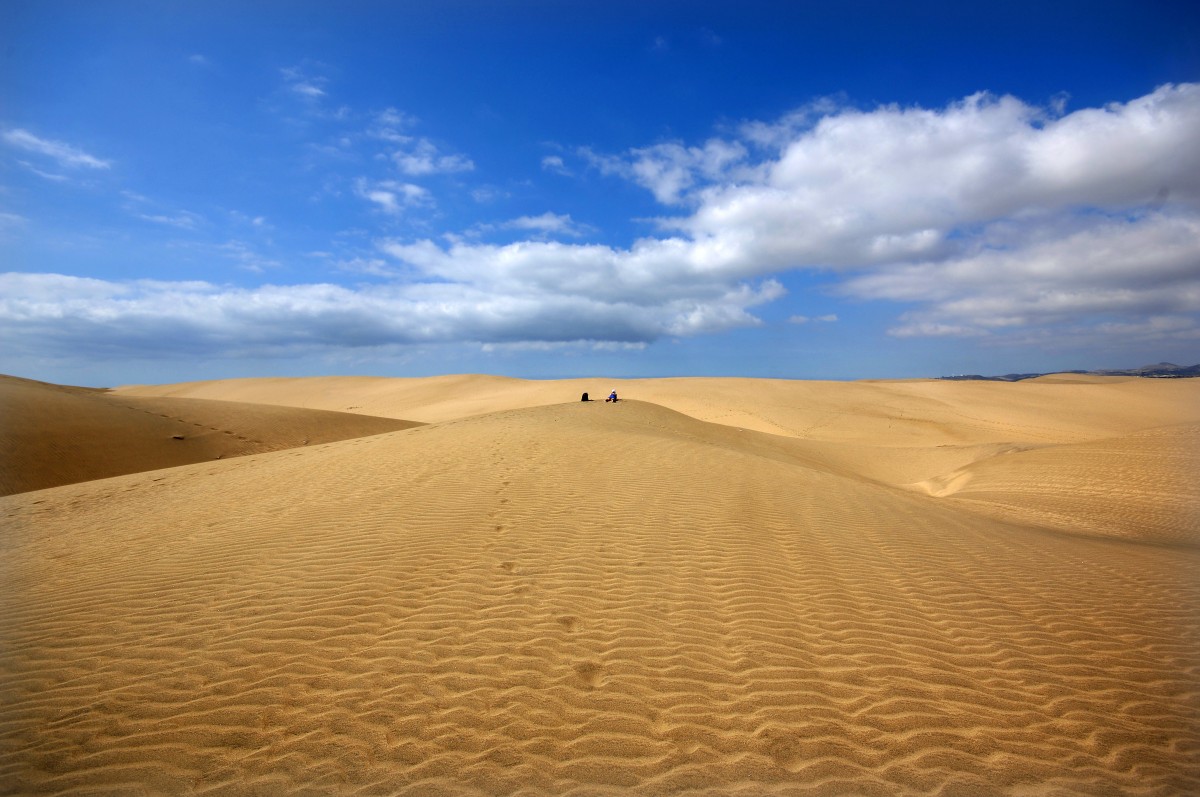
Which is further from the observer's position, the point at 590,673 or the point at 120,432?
the point at 120,432

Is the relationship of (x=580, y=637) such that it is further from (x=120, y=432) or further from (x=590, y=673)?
(x=120, y=432)

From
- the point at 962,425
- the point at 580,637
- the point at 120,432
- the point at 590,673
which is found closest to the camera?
the point at 590,673

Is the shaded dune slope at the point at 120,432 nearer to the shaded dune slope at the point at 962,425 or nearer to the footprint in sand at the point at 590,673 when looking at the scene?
the shaded dune slope at the point at 962,425

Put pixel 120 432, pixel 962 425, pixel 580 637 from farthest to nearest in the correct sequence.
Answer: pixel 962 425 < pixel 120 432 < pixel 580 637

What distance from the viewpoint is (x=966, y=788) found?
157 inches

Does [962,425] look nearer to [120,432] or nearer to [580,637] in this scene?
[580,637]

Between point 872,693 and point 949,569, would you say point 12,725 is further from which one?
point 949,569

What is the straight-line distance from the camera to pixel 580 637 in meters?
5.79

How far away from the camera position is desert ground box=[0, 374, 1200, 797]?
411 cm

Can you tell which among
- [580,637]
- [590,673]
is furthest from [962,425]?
[590,673]

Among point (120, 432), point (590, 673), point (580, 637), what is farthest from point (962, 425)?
point (120, 432)

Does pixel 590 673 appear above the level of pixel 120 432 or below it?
below

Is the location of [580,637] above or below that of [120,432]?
below

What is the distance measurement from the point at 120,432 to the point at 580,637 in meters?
25.8
